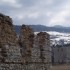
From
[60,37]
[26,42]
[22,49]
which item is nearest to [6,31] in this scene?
[22,49]

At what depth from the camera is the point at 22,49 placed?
14.3 meters

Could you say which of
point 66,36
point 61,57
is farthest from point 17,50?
point 66,36

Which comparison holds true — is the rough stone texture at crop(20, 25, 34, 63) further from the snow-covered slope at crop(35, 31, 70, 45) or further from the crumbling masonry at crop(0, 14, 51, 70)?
the snow-covered slope at crop(35, 31, 70, 45)

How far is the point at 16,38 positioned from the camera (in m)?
13.8

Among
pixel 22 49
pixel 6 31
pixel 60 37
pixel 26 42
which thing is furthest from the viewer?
pixel 60 37

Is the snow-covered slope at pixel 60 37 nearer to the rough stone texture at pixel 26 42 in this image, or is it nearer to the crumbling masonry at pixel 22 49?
the crumbling masonry at pixel 22 49

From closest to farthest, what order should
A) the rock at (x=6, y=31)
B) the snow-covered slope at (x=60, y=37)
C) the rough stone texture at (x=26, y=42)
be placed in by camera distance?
1. the rock at (x=6, y=31)
2. the rough stone texture at (x=26, y=42)
3. the snow-covered slope at (x=60, y=37)

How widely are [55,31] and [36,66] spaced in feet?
236

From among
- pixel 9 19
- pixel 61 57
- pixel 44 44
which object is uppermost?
pixel 9 19

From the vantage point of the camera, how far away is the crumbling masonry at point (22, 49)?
1280cm

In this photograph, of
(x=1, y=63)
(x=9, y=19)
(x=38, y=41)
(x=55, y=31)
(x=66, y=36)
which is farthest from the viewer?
(x=66, y=36)

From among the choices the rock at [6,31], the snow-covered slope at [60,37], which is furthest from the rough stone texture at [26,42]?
the snow-covered slope at [60,37]

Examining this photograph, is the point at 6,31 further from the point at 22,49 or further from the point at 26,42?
the point at 26,42

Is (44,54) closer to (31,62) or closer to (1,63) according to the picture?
(31,62)
